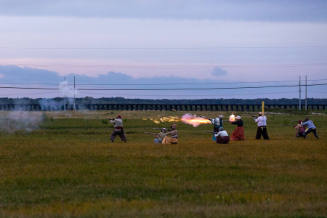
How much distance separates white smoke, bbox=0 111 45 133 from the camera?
170 ft

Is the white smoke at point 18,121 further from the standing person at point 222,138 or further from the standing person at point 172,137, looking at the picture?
the standing person at point 222,138

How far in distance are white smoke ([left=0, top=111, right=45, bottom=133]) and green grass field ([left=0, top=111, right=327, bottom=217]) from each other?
72.8 ft

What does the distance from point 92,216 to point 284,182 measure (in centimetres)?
744

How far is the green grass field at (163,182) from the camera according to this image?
14.4 m

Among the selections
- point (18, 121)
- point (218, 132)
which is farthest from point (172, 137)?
point (18, 121)

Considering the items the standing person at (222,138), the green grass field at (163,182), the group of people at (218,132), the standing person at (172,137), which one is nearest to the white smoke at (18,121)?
the group of people at (218,132)

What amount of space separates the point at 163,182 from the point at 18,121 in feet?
118

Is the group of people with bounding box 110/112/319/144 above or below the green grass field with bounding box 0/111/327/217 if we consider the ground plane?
above

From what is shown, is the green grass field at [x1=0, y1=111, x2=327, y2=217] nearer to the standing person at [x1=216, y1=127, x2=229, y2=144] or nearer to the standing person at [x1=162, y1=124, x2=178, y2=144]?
the standing person at [x1=162, y1=124, x2=178, y2=144]

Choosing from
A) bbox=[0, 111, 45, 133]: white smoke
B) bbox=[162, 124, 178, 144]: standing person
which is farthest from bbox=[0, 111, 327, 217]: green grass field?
bbox=[0, 111, 45, 133]: white smoke

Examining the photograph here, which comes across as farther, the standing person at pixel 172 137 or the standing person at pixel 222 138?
the standing person at pixel 222 138

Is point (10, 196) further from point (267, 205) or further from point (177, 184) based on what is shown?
point (267, 205)

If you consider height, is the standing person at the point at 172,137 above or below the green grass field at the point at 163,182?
above

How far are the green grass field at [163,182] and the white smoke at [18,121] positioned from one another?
22182mm
